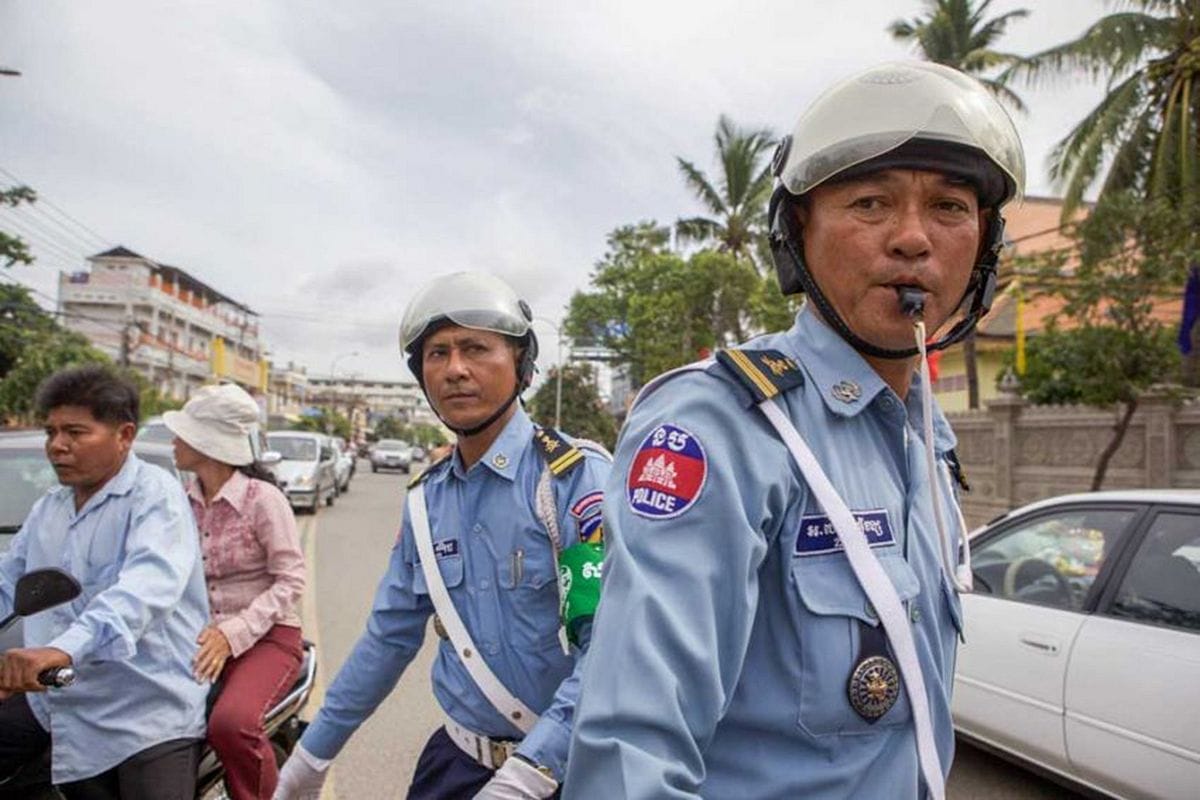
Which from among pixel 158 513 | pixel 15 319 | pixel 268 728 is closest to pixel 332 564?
pixel 268 728

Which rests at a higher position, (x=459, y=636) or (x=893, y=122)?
(x=893, y=122)

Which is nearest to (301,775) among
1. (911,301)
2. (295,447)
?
(911,301)

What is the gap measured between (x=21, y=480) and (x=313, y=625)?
3426 mm

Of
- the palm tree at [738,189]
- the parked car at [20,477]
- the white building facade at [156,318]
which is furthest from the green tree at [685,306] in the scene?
the white building facade at [156,318]

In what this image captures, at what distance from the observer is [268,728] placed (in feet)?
11.2

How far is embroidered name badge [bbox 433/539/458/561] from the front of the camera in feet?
7.54

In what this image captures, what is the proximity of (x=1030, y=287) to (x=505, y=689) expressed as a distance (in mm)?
12603

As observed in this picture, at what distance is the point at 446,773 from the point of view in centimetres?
218

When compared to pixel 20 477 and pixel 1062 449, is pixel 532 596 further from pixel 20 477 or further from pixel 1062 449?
pixel 1062 449

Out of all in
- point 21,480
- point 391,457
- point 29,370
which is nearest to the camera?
point 21,480

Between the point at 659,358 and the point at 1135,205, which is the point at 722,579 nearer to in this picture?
the point at 1135,205

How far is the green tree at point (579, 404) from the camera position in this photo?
1369 inches

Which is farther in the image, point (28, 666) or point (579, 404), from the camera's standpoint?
point (579, 404)

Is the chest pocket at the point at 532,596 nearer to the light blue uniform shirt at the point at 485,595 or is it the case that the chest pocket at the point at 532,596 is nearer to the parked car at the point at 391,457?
the light blue uniform shirt at the point at 485,595
